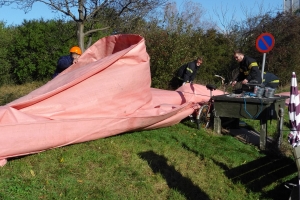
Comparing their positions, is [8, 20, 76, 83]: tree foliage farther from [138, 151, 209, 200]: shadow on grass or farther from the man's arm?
[138, 151, 209, 200]: shadow on grass

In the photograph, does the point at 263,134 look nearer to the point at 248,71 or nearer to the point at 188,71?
the point at 248,71

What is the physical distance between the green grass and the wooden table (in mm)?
612

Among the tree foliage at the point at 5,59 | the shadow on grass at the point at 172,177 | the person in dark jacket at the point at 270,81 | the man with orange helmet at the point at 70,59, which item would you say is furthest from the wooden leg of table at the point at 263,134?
the tree foliage at the point at 5,59

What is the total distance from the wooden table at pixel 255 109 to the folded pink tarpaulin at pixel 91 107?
2.88ft

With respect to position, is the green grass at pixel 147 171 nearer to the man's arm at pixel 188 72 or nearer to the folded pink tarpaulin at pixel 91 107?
the folded pink tarpaulin at pixel 91 107

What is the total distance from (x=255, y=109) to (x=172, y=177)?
113 inches

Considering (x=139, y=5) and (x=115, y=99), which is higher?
(x=139, y=5)

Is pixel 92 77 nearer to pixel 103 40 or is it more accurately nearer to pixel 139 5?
pixel 103 40

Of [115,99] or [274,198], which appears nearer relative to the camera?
[274,198]

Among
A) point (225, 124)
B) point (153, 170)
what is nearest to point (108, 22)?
point (225, 124)

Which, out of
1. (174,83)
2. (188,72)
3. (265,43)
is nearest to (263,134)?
(265,43)

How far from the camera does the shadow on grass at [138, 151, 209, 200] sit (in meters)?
5.90

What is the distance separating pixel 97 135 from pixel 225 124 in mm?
4005

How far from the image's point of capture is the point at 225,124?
9.89 metres
